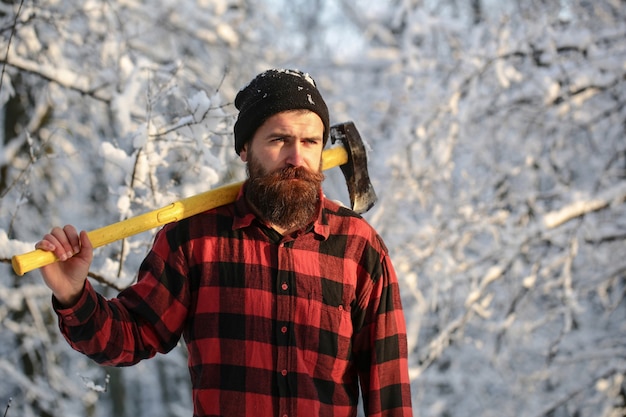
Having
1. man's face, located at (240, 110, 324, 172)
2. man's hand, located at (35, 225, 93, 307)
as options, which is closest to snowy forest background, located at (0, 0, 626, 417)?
man's face, located at (240, 110, 324, 172)

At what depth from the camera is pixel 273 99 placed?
2.09 m

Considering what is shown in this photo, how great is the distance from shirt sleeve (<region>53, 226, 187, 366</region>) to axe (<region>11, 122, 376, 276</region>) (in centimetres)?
7

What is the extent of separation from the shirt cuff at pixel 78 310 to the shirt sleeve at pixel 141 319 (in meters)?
0.02

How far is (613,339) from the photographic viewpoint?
19.5ft

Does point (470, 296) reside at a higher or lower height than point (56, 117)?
lower

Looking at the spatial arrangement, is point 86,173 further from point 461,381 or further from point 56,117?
point 461,381

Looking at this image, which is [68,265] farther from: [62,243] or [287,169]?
[287,169]

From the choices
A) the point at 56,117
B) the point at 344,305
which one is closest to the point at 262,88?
the point at 344,305

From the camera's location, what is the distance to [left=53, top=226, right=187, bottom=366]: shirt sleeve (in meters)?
1.88

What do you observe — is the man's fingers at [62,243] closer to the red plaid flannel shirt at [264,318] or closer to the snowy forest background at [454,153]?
the red plaid flannel shirt at [264,318]

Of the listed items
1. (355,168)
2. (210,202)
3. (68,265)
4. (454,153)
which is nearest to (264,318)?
(210,202)

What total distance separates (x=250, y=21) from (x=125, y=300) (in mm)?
4103

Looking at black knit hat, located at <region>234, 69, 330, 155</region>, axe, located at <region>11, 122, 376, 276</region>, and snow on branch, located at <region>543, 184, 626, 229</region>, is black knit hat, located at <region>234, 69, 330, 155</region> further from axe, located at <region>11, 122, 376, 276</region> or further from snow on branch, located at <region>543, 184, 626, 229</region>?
snow on branch, located at <region>543, 184, 626, 229</region>

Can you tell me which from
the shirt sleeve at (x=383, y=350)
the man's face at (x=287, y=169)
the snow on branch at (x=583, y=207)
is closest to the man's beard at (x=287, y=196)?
the man's face at (x=287, y=169)
